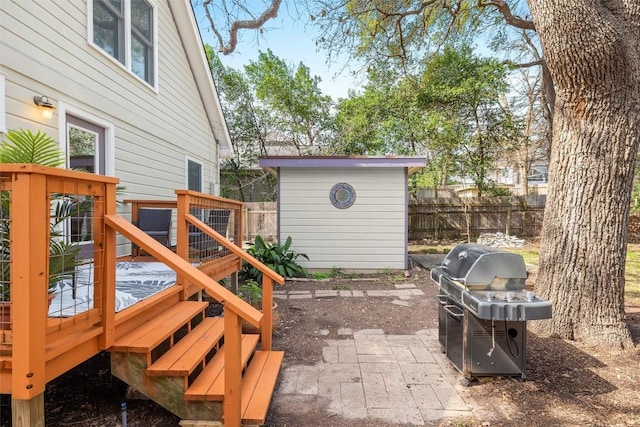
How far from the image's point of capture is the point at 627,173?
357cm

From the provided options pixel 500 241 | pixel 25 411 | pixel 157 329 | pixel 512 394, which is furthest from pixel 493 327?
pixel 500 241

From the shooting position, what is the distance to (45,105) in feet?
11.5

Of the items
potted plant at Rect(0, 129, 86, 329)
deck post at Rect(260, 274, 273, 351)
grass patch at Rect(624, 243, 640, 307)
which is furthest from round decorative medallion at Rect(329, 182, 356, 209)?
potted plant at Rect(0, 129, 86, 329)

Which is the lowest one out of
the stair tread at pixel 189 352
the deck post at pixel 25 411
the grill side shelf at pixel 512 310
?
the stair tread at pixel 189 352

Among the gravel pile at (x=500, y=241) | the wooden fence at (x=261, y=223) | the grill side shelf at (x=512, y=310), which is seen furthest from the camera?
the wooden fence at (x=261, y=223)

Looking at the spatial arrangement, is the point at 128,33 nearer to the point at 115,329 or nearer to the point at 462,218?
the point at 115,329

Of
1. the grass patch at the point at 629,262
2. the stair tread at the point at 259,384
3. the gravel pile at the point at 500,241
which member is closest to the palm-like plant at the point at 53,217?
the stair tread at the point at 259,384

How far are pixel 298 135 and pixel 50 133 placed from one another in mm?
14120

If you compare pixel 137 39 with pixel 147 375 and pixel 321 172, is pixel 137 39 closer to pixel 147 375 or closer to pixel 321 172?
pixel 321 172

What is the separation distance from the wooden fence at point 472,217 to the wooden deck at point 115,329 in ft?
34.9

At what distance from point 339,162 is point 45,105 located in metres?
5.13

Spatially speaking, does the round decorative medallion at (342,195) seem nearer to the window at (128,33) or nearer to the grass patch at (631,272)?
→ the window at (128,33)

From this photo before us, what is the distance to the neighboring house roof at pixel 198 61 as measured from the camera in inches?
256

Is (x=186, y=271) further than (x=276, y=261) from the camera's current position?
No
